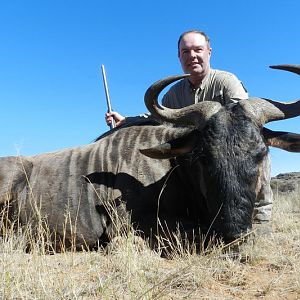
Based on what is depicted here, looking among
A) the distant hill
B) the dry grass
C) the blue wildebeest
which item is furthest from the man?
the distant hill

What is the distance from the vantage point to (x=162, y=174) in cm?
503

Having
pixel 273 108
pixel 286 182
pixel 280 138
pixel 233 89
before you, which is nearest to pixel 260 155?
pixel 280 138

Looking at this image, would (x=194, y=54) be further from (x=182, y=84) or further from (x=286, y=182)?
(x=286, y=182)

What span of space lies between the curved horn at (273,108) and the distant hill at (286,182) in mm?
10902

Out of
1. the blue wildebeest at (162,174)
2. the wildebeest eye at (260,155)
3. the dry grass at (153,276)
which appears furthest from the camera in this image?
Answer: the wildebeest eye at (260,155)

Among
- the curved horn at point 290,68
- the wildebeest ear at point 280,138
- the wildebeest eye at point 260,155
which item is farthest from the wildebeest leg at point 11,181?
the curved horn at point 290,68

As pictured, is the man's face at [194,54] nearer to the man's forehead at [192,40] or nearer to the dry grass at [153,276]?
the man's forehead at [192,40]

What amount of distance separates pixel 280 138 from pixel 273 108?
0.33 m

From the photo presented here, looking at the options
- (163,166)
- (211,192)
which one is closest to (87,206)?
(163,166)

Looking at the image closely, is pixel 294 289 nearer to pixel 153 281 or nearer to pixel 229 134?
pixel 153 281

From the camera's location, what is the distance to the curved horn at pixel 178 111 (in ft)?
15.5

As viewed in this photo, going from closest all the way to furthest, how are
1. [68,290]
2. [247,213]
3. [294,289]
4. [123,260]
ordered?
[68,290] → [294,289] → [123,260] → [247,213]

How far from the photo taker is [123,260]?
11.7ft

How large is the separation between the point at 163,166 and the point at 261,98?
4.19 feet
